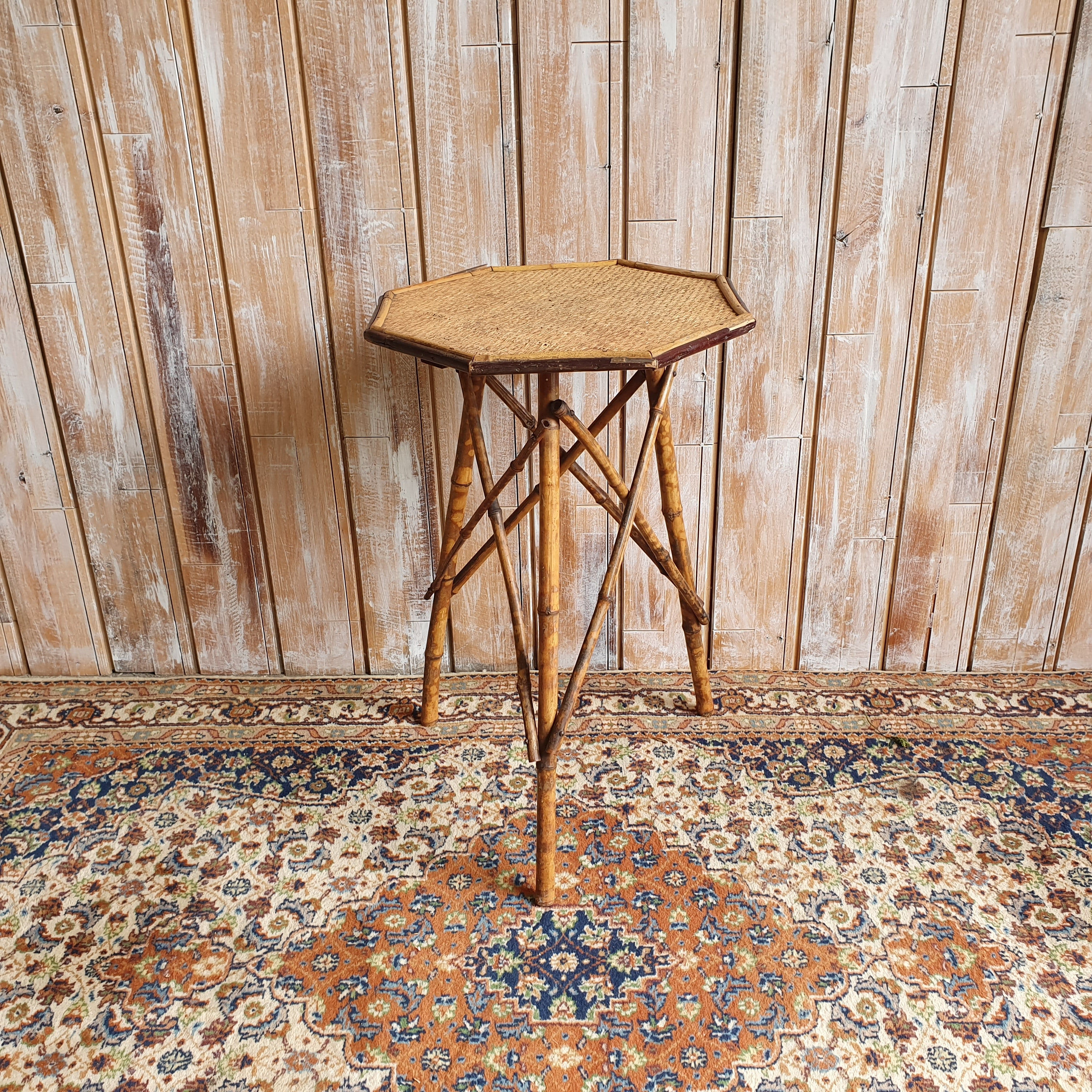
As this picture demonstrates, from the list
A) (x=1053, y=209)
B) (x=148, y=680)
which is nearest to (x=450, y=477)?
(x=148, y=680)

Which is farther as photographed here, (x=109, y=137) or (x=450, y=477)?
(x=450, y=477)

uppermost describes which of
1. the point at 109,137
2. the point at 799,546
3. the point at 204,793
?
the point at 109,137

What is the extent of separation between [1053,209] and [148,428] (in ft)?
6.32

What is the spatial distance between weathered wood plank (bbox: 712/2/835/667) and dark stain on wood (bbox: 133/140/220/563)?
1.15 m

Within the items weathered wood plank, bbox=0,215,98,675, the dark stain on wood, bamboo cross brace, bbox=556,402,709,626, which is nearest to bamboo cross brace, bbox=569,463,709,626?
bamboo cross brace, bbox=556,402,709,626

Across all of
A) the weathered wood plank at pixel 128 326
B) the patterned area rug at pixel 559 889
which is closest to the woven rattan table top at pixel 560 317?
the weathered wood plank at pixel 128 326

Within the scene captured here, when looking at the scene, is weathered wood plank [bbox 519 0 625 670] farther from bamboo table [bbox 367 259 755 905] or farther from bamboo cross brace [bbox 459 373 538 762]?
bamboo cross brace [bbox 459 373 538 762]

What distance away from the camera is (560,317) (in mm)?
1438

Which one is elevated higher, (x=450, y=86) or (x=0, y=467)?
(x=450, y=86)

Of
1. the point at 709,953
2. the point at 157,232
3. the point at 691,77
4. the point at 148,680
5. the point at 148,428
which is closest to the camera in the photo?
the point at 709,953

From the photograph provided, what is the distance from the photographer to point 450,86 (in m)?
1.71

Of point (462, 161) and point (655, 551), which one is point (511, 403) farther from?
point (462, 161)

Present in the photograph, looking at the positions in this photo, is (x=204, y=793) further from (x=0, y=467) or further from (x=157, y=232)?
(x=157, y=232)

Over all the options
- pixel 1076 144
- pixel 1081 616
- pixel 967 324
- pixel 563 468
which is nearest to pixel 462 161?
pixel 563 468
